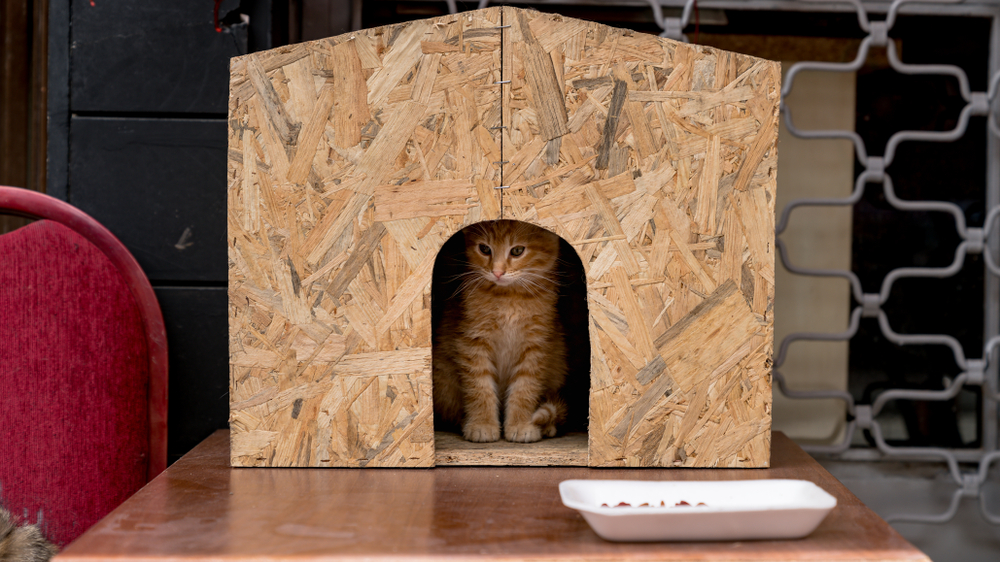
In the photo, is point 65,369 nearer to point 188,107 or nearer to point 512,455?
point 188,107

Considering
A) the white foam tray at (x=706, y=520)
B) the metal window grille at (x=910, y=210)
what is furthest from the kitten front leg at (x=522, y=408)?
the metal window grille at (x=910, y=210)

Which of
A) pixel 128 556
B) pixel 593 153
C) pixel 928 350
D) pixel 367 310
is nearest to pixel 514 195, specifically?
pixel 593 153

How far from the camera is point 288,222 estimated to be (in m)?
1.14

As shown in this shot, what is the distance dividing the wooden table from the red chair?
273 millimetres

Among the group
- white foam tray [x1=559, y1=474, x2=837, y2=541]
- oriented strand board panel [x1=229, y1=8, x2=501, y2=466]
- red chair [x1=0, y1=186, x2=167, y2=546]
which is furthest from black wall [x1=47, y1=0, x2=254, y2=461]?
white foam tray [x1=559, y1=474, x2=837, y2=541]

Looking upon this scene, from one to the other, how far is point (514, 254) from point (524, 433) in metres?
0.39

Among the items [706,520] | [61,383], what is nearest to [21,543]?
[61,383]

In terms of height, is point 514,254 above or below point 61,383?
above

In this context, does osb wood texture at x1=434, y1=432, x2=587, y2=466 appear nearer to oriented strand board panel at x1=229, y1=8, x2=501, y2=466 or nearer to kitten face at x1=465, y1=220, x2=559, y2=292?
oriented strand board panel at x1=229, y1=8, x2=501, y2=466

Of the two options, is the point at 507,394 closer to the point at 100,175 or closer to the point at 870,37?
the point at 100,175

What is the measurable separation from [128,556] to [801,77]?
174 centimetres

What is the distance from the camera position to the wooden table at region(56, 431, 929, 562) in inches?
31.9

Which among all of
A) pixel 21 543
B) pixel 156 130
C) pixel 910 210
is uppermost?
pixel 156 130

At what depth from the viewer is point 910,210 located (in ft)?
5.62
